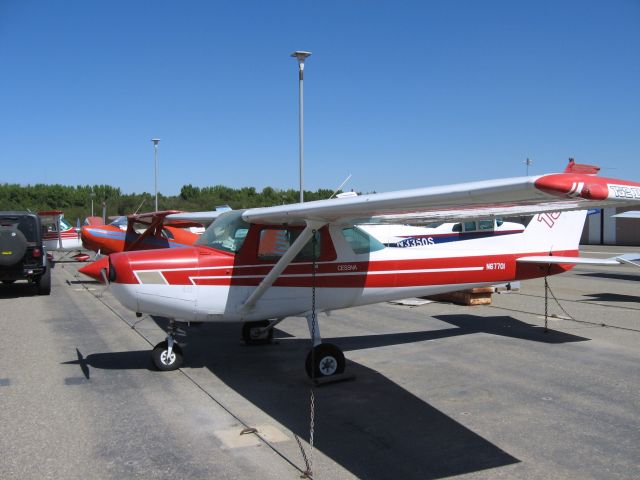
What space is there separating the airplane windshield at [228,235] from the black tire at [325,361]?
1.54 meters

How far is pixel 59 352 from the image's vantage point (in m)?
7.94

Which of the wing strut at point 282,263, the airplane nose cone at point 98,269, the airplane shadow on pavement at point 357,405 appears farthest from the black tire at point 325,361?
the airplane nose cone at point 98,269

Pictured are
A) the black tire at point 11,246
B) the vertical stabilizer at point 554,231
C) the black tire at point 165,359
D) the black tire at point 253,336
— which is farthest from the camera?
the black tire at point 11,246

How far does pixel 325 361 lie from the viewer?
254 inches

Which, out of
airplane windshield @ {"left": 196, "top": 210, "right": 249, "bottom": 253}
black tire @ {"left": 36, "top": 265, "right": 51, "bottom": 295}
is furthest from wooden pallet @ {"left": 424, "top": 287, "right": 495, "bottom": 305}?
black tire @ {"left": 36, "top": 265, "right": 51, "bottom": 295}

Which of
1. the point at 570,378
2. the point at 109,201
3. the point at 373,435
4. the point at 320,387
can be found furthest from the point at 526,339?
the point at 109,201

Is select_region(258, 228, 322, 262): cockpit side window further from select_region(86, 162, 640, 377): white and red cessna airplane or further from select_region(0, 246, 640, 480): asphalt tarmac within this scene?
select_region(0, 246, 640, 480): asphalt tarmac

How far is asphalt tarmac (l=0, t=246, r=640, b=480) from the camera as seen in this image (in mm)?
4172

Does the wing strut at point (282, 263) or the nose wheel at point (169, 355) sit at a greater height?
the wing strut at point (282, 263)

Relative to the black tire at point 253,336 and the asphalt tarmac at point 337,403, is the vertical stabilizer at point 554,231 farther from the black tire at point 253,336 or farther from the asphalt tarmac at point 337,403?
the black tire at point 253,336

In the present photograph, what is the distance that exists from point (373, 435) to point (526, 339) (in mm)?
4802

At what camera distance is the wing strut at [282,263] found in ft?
19.3

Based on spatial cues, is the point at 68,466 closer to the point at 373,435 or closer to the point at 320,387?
the point at 373,435

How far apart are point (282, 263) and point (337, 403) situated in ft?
5.38
